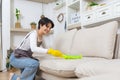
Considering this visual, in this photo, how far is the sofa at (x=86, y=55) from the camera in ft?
3.67

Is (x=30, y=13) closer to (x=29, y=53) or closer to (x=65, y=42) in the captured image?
(x=65, y=42)

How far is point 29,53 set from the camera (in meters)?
1.98

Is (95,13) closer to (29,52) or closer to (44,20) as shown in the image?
(44,20)

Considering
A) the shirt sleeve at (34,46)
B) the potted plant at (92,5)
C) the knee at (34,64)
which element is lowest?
the knee at (34,64)

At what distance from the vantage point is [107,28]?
1.74m

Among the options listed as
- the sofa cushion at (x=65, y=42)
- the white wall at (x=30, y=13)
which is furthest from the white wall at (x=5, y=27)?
the sofa cushion at (x=65, y=42)

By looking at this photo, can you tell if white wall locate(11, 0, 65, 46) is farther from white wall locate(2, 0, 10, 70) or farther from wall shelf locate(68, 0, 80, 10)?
wall shelf locate(68, 0, 80, 10)

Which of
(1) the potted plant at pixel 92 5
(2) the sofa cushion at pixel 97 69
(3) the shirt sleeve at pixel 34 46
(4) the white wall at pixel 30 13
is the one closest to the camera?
(2) the sofa cushion at pixel 97 69

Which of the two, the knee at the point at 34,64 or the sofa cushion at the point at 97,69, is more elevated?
the sofa cushion at the point at 97,69

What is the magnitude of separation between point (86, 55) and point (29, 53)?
668 millimetres

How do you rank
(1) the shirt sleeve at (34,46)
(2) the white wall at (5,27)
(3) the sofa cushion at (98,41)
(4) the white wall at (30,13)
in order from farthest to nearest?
(4) the white wall at (30,13), (2) the white wall at (5,27), (1) the shirt sleeve at (34,46), (3) the sofa cushion at (98,41)

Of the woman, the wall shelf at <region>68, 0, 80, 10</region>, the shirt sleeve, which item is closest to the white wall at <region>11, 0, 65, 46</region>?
the wall shelf at <region>68, 0, 80, 10</region>

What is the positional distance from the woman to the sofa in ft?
0.32

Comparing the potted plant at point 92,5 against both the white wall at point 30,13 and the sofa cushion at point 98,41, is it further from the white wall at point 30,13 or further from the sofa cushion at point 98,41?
the white wall at point 30,13
